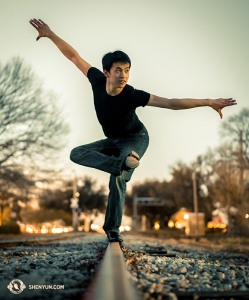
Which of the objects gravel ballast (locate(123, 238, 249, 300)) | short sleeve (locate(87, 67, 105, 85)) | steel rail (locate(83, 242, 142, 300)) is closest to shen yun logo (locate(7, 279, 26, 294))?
steel rail (locate(83, 242, 142, 300))

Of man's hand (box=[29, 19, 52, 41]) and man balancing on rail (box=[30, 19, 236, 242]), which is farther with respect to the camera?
man's hand (box=[29, 19, 52, 41])

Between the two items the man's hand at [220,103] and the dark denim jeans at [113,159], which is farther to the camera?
the dark denim jeans at [113,159]

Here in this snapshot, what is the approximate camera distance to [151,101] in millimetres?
4734

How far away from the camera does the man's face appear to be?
467 centimetres

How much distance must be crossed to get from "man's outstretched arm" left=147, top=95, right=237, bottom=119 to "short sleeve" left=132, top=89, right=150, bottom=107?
4 centimetres

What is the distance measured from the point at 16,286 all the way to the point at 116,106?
8.56 ft

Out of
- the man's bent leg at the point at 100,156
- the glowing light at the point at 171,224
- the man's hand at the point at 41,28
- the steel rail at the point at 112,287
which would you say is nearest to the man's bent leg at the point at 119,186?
the man's bent leg at the point at 100,156

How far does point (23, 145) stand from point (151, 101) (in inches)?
906

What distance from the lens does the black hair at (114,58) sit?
4.71 meters

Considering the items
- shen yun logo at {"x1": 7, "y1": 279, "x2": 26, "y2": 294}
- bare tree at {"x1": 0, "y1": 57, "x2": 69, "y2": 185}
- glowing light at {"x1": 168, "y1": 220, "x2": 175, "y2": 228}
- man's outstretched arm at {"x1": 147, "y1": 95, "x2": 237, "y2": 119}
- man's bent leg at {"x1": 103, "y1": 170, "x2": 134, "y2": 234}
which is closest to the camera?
shen yun logo at {"x1": 7, "y1": 279, "x2": 26, "y2": 294}

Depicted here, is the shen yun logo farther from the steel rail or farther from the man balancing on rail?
the man balancing on rail

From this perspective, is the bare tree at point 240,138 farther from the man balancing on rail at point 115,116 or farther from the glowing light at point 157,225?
the glowing light at point 157,225

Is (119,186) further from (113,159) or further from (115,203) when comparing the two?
(113,159)

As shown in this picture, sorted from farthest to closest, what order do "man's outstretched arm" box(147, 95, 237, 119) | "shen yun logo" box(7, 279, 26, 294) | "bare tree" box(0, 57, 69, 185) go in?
"bare tree" box(0, 57, 69, 185) → "man's outstretched arm" box(147, 95, 237, 119) → "shen yun logo" box(7, 279, 26, 294)
